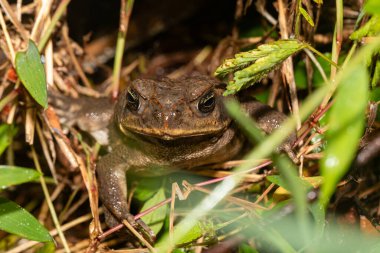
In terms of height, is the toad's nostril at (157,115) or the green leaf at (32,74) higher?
the green leaf at (32,74)

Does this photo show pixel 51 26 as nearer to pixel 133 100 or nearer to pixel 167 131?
pixel 133 100

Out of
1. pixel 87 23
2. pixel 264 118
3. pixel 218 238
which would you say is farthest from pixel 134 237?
pixel 87 23

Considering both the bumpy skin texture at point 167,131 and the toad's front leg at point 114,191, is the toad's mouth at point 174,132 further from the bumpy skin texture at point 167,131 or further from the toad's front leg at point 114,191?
the toad's front leg at point 114,191

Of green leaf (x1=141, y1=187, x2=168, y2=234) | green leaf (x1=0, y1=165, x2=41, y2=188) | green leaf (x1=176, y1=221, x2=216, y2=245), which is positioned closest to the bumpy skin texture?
green leaf (x1=141, y1=187, x2=168, y2=234)

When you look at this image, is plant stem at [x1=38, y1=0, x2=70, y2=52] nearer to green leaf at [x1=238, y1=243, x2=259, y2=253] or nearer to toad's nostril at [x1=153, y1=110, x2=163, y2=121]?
toad's nostril at [x1=153, y1=110, x2=163, y2=121]

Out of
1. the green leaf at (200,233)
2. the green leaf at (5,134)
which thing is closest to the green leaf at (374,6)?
the green leaf at (200,233)

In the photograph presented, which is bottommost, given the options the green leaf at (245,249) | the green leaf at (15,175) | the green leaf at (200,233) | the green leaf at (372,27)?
the green leaf at (245,249)

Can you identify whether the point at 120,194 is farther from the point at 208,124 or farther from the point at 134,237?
the point at 208,124
